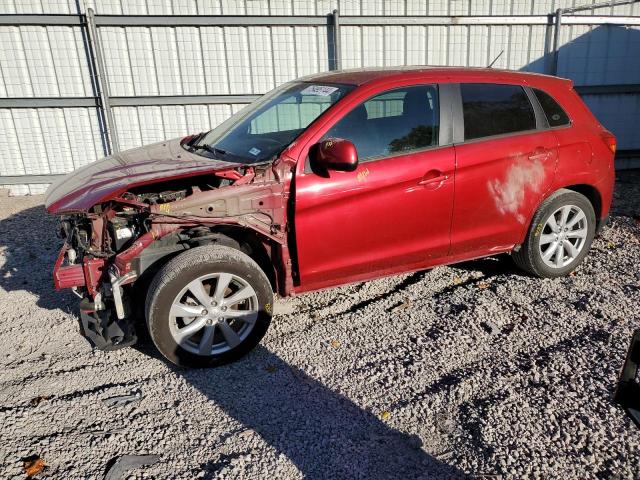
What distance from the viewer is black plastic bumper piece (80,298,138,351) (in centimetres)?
351

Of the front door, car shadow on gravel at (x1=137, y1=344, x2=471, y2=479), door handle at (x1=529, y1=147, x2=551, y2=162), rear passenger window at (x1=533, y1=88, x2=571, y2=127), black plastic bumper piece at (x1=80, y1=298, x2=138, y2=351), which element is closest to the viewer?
car shadow on gravel at (x1=137, y1=344, x2=471, y2=479)

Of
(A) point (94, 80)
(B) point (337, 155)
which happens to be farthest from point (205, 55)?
(B) point (337, 155)

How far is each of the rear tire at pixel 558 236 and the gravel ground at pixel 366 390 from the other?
0.16 metres

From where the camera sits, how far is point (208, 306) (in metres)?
3.50

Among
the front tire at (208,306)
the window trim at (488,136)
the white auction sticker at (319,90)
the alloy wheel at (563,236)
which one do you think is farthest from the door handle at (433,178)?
the front tire at (208,306)

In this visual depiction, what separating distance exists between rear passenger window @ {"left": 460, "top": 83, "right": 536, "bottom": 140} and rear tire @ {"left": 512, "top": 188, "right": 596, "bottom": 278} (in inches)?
27.8

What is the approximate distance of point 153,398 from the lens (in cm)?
327

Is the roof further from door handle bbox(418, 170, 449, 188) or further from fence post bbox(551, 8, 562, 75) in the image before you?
fence post bbox(551, 8, 562, 75)

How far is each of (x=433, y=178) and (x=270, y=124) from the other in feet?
4.64

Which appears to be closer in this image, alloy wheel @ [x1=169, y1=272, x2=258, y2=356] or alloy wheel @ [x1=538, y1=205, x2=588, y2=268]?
alloy wheel @ [x1=169, y1=272, x2=258, y2=356]

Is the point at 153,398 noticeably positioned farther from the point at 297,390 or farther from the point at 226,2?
the point at 226,2

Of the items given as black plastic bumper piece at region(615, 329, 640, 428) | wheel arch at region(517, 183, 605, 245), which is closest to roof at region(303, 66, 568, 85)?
wheel arch at region(517, 183, 605, 245)

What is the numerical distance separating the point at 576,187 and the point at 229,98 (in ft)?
18.4

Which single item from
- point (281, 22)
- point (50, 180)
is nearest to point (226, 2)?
point (281, 22)
